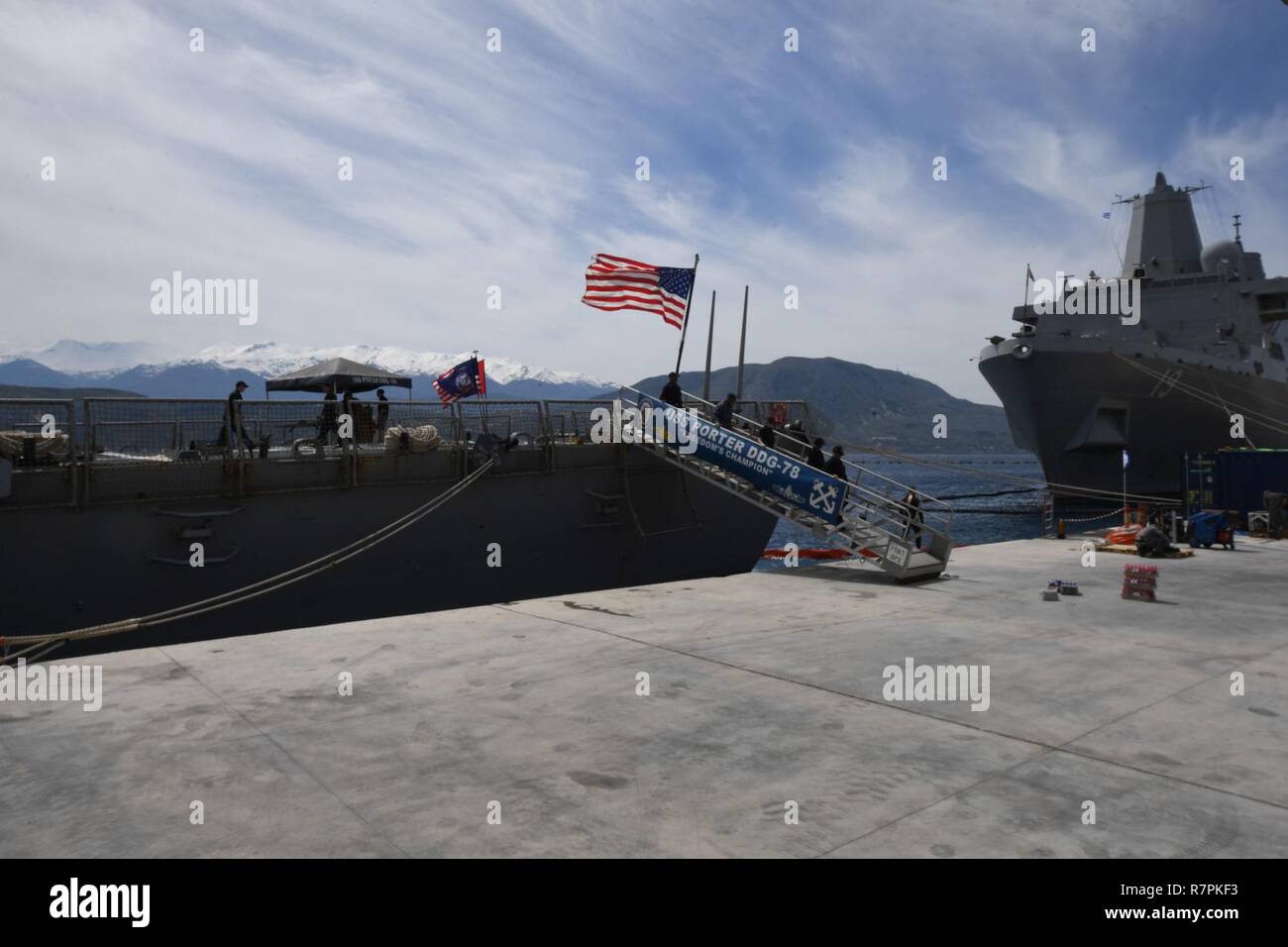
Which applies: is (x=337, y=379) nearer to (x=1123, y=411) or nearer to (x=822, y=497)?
(x=822, y=497)

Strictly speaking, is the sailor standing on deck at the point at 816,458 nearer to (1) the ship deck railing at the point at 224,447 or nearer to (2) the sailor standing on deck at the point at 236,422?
(1) the ship deck railing at the point at 224,447

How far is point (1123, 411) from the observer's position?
131 feet

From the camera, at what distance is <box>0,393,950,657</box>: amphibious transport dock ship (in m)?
11.9

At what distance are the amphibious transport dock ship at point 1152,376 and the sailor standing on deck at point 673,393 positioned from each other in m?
26.9

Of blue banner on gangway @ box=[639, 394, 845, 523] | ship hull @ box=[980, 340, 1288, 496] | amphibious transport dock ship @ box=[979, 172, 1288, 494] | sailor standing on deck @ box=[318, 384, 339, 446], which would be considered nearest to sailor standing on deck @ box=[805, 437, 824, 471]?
blue banner on gangway @ box=[639, 394, 845, 523]

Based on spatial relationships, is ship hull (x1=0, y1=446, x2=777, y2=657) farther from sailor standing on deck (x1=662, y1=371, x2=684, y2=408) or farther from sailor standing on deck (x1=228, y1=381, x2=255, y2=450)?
sailor standing on deck (x1=662, y1=371, x2=684, y2=408)

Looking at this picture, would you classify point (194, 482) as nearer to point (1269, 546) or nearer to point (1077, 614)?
point (1077, 614)

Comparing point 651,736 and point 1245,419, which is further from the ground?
point 1245,419

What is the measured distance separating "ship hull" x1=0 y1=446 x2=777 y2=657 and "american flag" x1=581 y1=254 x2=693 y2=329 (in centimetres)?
347

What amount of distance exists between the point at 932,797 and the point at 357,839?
129 inches

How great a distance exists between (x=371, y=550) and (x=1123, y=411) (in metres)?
38.3

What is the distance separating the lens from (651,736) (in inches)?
231

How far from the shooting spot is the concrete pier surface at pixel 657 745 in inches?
170
